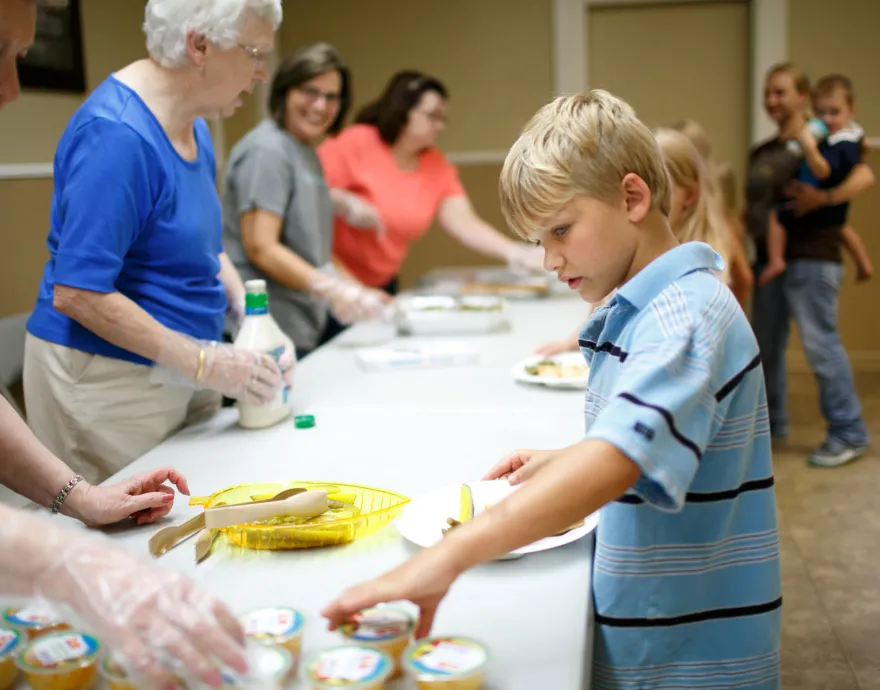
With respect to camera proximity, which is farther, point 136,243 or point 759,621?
point 136,243

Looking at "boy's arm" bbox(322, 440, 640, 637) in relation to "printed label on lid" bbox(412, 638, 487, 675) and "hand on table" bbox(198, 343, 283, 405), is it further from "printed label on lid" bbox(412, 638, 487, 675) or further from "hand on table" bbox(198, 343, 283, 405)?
"hand on table" bbox(198, 343, 283, 405)

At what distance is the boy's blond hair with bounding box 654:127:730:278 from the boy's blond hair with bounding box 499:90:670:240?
99cm

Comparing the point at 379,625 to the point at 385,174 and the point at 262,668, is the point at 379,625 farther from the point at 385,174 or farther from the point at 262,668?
the point at 385,174

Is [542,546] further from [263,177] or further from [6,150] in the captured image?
[6,150]

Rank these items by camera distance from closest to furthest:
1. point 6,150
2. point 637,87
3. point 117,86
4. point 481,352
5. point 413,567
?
point 413,567
point 117,86
point 481,352
point 6,150
point 637,87

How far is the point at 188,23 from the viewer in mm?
1580

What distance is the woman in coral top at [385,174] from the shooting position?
10.4 ft

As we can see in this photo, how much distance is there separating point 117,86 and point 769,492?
1.26 m

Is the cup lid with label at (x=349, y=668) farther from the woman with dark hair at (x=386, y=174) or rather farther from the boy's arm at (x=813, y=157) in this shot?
the boy's arm at (x=813, y=157)

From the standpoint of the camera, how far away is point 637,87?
5230 millimetres

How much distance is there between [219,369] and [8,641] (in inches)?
31.6

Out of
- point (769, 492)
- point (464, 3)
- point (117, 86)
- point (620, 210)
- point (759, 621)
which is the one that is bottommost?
point (759, 621)

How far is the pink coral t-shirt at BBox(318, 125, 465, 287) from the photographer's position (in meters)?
3.25

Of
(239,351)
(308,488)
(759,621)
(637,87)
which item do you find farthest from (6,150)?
(637,87)
